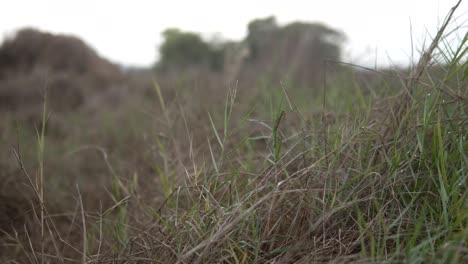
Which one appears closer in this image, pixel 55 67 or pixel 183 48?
pixel 55 67

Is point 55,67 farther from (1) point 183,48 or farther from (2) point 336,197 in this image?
(2) point 336,197

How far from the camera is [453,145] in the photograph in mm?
992

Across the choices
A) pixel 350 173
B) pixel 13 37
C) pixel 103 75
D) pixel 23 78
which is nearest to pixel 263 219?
pixel 350 173

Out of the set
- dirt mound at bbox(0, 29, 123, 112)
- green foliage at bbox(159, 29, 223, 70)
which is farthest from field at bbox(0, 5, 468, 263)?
green foliage at bbox(159, 29, 223, 70)

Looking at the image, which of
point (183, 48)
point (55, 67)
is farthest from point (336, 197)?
point (183, 48)

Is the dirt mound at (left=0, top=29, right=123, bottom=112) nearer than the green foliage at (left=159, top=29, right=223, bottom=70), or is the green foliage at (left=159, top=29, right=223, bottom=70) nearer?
the dirt mound at (left=0, top=29, right=123, bottom=112)

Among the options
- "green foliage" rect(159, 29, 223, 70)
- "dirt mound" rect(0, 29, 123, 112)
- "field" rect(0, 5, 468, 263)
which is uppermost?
"green foliage" rect(159, 29, 223, 70)

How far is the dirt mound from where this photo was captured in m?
5.48

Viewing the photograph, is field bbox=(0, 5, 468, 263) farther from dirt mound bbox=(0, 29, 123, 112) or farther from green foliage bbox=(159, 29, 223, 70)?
green foliage bbox=(159, 29, 223, 70)

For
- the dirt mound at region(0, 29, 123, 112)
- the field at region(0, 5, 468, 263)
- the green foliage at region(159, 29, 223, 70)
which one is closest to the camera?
the field at region(0, 5, 468, 263)

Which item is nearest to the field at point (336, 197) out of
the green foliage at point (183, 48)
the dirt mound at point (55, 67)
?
the dirt mound at point (55, 67)

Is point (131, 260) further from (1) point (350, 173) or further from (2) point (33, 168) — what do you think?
(2) point (33, 168)

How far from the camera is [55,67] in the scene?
6.82m

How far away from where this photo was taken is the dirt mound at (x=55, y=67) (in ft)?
18.0
